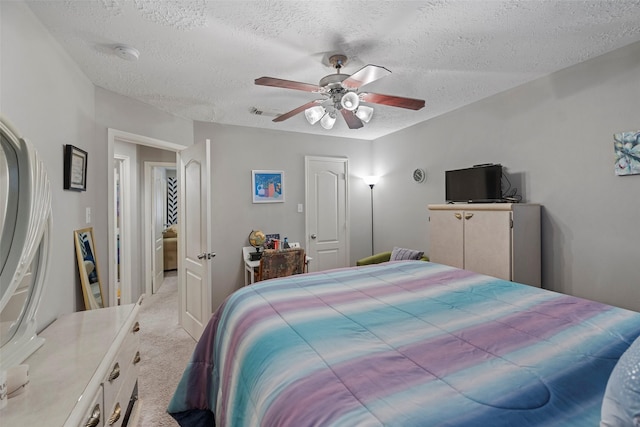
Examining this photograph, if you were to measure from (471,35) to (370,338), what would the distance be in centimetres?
195

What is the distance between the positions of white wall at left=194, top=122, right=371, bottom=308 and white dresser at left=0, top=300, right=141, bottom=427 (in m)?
1.98

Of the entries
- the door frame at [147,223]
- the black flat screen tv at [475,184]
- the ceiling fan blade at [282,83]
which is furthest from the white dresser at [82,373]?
the black flat screen tv at [475,184]

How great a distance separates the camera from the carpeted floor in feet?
6.55

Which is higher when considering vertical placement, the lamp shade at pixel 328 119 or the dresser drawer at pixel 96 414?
the lamp shade at pixel 328 119

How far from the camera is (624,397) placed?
63cm

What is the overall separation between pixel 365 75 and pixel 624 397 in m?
1.72

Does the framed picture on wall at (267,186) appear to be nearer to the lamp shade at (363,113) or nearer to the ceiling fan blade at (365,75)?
the lamp shade at (363,113)

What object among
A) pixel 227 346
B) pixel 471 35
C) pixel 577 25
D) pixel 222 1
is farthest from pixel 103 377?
pixel 577 25

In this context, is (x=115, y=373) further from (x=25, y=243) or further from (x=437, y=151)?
(x=437, y=151)

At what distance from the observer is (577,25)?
1.78 m

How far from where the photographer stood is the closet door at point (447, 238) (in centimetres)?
281

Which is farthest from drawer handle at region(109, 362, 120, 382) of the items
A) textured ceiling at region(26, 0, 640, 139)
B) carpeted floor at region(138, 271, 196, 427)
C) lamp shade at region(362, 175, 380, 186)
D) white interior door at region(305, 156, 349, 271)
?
lamp shade at region(362, 175, 380, 186)

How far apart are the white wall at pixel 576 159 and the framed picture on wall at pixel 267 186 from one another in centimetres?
234

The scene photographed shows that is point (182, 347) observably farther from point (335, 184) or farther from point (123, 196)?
point (335, 184)
